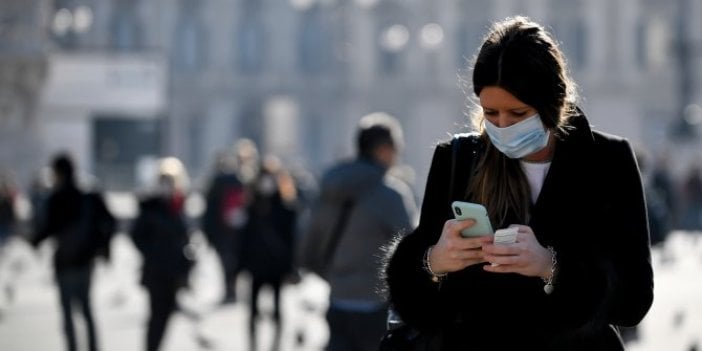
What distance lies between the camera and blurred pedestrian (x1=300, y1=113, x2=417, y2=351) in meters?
7.77

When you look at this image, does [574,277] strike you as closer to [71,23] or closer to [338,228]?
[338,228]

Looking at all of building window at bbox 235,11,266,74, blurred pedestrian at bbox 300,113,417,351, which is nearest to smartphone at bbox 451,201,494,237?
blurred pedestrian at bbox 300,113,417,351

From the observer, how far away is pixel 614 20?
7331 centimetres

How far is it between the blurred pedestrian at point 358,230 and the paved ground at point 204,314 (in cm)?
434

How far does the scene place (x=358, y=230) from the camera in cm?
803

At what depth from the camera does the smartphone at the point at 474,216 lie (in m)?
3.76

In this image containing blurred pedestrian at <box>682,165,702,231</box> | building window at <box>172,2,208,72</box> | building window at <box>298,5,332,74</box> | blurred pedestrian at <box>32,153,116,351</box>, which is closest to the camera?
blurred pedestrian at <box>32,153,116,351</box>

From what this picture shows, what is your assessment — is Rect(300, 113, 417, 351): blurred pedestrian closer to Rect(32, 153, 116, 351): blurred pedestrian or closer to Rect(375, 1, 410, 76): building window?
Rect(32, 153, 116, 351): blurred pedestrian

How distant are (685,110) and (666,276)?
17659 mm

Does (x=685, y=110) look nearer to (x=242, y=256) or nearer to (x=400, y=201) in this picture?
(x=242, y=256)

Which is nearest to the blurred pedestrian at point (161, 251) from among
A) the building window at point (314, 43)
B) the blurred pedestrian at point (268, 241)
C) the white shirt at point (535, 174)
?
the blurred pedestrian at point (268, 241)

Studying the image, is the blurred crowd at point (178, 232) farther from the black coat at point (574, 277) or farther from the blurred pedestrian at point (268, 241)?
the black coat at point (574, 277)

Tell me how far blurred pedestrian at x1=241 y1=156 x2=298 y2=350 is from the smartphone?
9.29 m

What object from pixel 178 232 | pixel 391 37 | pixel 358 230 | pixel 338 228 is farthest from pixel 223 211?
pixel 391 37
